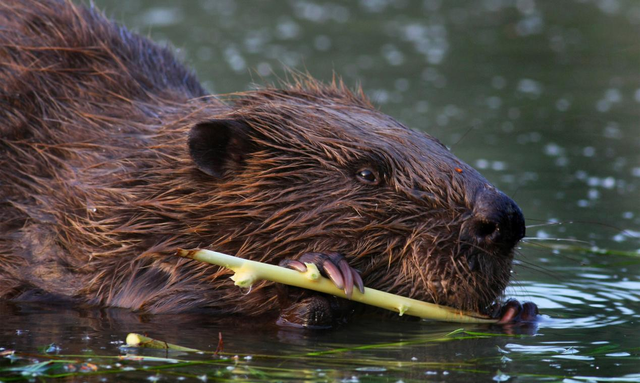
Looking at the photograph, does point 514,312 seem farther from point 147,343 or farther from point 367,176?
point 147,343

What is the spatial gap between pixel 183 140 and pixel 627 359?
2.02m

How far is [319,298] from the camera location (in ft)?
13.5

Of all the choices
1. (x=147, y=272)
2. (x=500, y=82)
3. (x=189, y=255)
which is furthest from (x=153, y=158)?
(x=500, y=82)

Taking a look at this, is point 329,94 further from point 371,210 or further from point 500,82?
point 500,82

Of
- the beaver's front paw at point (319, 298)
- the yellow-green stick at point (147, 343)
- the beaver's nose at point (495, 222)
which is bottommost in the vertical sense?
the yellow-green stick at point (147, 343)

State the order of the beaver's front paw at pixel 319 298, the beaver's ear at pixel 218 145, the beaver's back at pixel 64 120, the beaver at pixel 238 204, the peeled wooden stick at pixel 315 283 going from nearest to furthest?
the peeled wooden stick at pixel 315 283 → the beaver's front paw at pixel 319 298 → the beaver at pixel 238 204 → the beaver's ear at pixel 218 145 → the beaver's back at pixel 64 120

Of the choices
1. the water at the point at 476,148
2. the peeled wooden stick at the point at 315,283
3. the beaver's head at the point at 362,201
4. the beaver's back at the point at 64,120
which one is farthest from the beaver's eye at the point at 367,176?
the beaver's back at the point at 64,120

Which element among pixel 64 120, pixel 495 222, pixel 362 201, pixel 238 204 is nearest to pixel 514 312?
pixel 495 222

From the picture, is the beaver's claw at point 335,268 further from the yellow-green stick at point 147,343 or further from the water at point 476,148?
the yellow-green stick at point 147,343

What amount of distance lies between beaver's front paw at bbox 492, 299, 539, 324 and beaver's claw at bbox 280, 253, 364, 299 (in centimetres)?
61

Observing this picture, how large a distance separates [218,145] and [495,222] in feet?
3.94

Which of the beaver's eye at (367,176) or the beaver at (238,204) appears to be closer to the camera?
the beaver at (238,204)

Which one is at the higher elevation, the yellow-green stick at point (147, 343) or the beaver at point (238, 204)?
the beaver at point (238, 204)

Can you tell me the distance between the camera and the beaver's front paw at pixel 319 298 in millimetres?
3975
